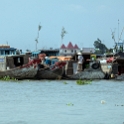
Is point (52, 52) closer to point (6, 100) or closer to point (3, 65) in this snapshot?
point (3, 65)

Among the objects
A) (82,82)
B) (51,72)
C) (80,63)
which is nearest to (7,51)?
(80,63)

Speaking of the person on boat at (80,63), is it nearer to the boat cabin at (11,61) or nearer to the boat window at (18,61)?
the boat cabin at (11,61)

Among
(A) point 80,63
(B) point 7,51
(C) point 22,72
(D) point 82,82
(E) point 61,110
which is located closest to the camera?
(E) point 61,110

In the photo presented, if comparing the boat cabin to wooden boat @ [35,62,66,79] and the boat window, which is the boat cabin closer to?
the boat window

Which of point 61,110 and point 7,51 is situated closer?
point 61,110

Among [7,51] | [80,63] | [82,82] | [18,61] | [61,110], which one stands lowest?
[61,110]

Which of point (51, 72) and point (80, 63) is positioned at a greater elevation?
point (80, 63)

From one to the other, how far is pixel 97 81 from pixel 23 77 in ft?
15.3

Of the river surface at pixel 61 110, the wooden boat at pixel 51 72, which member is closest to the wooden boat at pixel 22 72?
the wooden boat at pixel 51 72

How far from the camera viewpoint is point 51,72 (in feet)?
133

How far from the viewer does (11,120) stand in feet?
→ 59.9

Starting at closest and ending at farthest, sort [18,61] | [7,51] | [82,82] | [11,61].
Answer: [82,82]
[11,61]
[18,61]
[7,51]

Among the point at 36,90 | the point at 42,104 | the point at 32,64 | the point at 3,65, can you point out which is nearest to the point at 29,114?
the point at 42,104

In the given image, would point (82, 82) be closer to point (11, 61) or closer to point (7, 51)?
point (11, 61)
